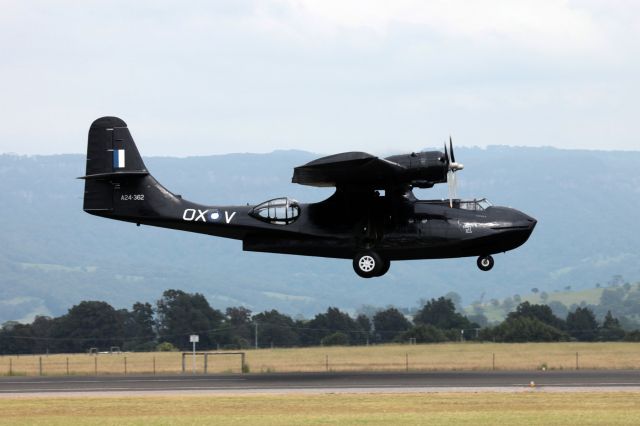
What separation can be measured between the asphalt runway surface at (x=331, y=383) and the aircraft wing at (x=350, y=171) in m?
8.51

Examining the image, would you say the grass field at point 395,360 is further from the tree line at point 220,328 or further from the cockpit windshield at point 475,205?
the tree line at point 220,328

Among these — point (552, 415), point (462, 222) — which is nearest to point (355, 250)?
point (462, 222)

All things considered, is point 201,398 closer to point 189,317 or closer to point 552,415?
point 552,415

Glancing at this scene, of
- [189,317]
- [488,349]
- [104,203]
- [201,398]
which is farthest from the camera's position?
[189,317]

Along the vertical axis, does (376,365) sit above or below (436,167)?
below

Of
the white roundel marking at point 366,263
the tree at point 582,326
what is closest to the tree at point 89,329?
the tree at point 582,326

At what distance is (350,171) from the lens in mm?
50094

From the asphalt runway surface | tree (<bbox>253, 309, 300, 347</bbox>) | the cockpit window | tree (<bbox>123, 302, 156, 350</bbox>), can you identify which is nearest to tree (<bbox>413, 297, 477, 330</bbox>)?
tree (<bbox>253, 309, 300, 347</bbox>)

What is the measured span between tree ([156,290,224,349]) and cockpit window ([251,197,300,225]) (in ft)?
320

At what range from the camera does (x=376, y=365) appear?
82000 mm

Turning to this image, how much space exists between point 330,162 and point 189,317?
113m

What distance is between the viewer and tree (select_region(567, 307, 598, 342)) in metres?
144

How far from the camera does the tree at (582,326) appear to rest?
144 m

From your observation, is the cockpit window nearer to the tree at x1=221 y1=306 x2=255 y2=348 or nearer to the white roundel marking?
the white roundel marking
